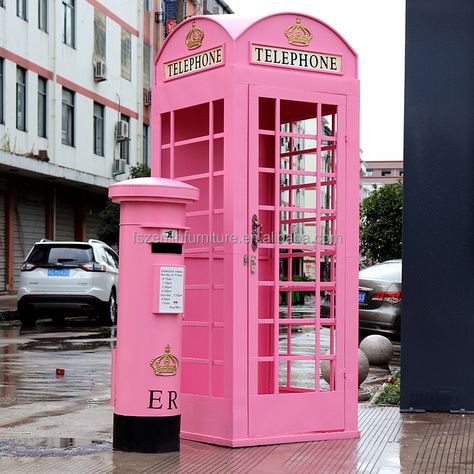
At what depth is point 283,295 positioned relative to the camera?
750 centimetres

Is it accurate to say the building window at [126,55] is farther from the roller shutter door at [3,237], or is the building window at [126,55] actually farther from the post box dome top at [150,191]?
the post box dome top at [150,191]

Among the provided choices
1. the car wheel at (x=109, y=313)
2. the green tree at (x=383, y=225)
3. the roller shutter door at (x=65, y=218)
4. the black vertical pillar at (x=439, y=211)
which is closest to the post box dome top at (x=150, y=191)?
the black vertical pillar at (x=439, y=211)

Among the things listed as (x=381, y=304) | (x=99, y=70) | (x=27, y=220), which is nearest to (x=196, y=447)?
(x=381, y=304)

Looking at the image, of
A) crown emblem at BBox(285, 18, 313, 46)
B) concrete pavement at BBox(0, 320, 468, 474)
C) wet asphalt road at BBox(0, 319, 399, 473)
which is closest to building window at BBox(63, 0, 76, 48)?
wet asphalt road at BBox(0, 319, 399, 473)

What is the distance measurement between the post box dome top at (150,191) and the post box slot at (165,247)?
0.29 meters

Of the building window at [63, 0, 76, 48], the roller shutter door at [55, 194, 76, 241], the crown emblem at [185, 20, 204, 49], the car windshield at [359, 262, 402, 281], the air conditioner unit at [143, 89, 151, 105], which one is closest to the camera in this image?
the crown emblem at [185, 20, 204, 49]

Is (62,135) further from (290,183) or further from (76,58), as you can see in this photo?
(290,183)

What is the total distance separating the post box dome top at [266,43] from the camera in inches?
262

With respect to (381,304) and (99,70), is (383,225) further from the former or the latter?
(381,304)

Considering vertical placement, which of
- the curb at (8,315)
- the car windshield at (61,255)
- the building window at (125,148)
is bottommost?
the curb at (8,315)

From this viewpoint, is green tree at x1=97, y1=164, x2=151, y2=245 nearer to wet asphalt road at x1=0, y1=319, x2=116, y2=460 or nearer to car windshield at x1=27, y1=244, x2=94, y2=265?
car windshield at x1=27, y1=244, x2=94, y2=265

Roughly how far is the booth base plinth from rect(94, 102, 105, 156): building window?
97.2 ft

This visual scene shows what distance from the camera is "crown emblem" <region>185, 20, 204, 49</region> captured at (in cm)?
693

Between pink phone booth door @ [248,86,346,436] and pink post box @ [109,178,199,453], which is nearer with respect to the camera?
pink post box @ [109,178,199,453]
